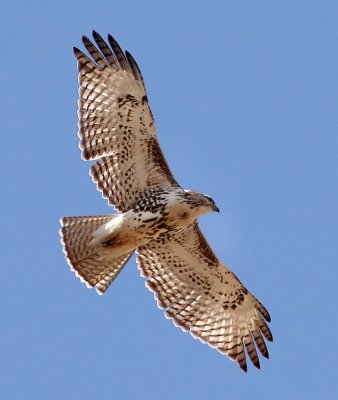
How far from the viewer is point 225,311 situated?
16.0m

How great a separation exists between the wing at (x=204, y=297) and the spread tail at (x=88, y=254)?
0.62 meters

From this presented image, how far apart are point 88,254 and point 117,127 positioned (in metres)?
1.69

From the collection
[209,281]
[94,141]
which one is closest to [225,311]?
[209,281]

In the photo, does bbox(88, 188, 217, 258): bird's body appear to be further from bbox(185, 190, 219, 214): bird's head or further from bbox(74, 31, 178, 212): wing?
bbox(74, 31, 178, 212): wing

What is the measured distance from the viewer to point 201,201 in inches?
576

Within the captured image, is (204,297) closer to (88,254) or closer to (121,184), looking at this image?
(88,254)

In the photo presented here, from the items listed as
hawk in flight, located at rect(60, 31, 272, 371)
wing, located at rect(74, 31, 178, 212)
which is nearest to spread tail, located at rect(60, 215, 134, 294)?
hawk in flight, located at rect(60, 31, 272, 371)

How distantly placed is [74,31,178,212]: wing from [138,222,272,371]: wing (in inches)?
38.1

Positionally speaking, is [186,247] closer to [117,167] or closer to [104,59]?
[117,167]

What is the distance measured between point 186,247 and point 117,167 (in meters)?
1.47

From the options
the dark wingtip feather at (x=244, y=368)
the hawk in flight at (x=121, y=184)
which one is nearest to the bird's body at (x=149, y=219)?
the hawk in flight at (x=121, y=184)

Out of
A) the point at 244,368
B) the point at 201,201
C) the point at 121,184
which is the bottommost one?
the point at 244,368

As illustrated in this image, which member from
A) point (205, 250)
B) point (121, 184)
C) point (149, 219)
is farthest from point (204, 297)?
point (121, 184)

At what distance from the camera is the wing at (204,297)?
15680mm
